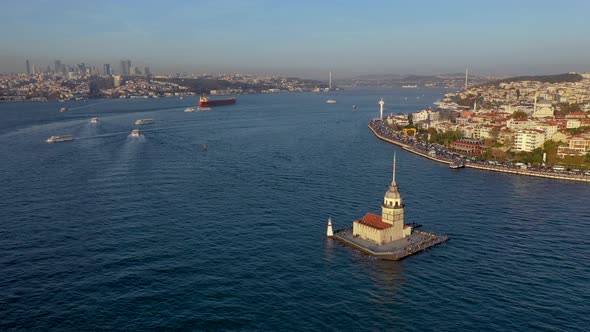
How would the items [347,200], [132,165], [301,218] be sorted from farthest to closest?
[132,165], [347,200], [301,218]

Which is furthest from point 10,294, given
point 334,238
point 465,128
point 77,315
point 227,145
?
point 465,128

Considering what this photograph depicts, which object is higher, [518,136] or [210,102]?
[210,102]

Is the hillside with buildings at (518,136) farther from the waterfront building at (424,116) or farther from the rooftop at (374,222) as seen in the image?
the rooftop at (374,222)

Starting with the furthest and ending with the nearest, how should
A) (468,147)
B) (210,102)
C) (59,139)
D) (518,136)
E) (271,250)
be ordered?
1. (210,102)
2. (59,139)
3. (468,147)
4. (518,136)
5. (271,250)

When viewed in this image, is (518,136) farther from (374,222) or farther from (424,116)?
(374,222)

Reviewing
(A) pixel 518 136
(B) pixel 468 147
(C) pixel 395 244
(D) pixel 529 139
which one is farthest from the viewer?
(B) pixel 468 147

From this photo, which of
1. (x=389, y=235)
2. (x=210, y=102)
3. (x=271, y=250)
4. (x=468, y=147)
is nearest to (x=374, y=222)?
(x=389, y=235)

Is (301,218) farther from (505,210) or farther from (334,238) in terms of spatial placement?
(505,210)
